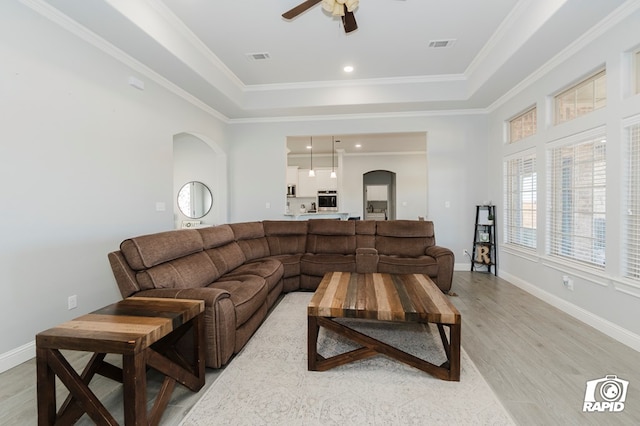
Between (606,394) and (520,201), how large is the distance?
9.80ft

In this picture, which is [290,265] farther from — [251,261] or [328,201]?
[328,201]

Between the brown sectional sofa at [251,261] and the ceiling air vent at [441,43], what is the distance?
242cm

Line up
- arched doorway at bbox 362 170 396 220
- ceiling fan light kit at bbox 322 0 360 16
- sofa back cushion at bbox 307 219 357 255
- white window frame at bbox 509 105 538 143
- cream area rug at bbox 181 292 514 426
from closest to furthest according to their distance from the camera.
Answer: cream area rug at bbox 181 292 514 426, ceiling fan light kit at bbox 322 0 360 16, white window frame at bbox 509 105 538 143, sofa back cushion at bbox 307 219 357 255, arched doorway at bbox 362 170 396 220

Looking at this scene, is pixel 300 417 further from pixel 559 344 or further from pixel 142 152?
pixel 142 152

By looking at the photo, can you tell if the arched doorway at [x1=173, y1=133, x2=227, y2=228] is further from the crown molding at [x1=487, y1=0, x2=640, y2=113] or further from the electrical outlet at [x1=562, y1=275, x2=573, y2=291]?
the electrical outlet at [x1=562, y1=275, x2=573, y2=291]

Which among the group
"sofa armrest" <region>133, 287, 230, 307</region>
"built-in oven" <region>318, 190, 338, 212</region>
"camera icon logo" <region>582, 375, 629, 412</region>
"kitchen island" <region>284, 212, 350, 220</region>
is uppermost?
"built-in oven" <region>318, 190, 338, 212</region>

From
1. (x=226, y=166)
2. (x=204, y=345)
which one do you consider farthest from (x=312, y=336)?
(x=226, y=166)

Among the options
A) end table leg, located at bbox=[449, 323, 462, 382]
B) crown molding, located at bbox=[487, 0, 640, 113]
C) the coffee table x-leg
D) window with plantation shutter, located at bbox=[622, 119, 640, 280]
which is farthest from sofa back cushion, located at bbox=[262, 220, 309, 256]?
crown molding, located at bbox=[487, 0, 640, 113]

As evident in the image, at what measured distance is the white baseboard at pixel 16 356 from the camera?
6.84 feet

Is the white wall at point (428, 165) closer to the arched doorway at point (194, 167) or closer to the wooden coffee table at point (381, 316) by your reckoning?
the arched doorway at point (194, 167)

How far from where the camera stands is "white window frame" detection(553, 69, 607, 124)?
9.21ft

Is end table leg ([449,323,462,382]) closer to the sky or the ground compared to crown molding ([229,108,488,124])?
closer to the ground

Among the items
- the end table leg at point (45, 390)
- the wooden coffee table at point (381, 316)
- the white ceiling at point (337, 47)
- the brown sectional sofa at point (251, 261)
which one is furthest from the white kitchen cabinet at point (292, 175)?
the end table leg at point (45, 390)

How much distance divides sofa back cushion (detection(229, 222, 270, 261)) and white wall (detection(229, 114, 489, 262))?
1.47 meters
